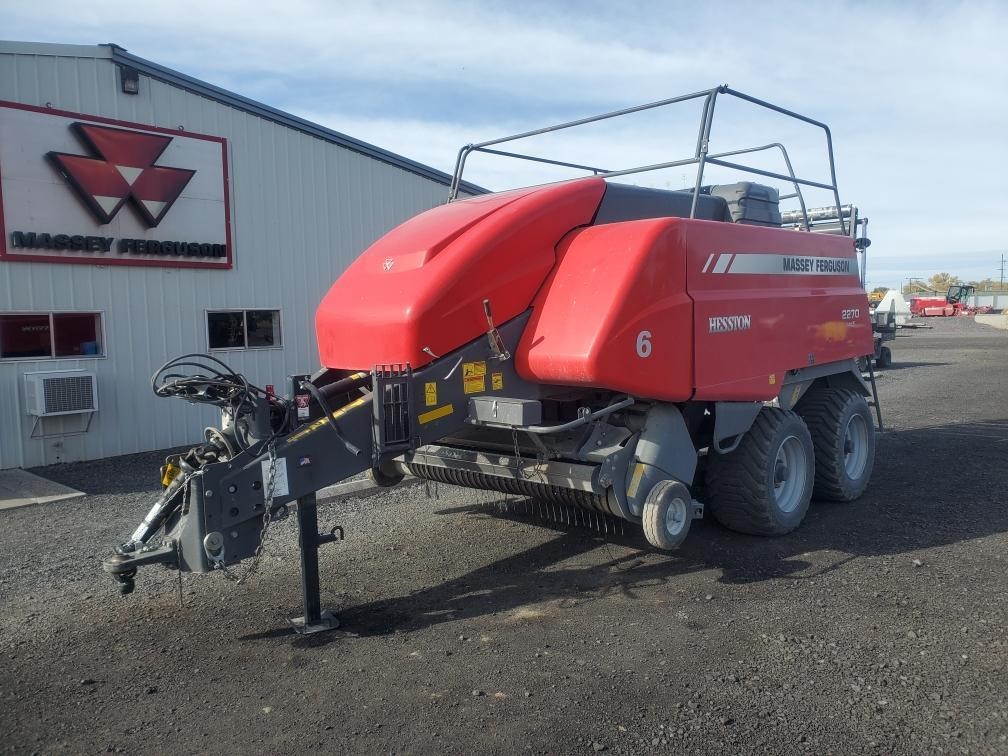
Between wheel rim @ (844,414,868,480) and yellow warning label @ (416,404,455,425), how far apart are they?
4.12m

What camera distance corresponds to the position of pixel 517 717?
3537 millimetres

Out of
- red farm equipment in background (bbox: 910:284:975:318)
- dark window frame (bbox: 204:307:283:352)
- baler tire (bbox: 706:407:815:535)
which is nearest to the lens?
baler tire (bbox: 706:407:815:535)

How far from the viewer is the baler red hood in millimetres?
4613

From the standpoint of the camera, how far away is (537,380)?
4895mm

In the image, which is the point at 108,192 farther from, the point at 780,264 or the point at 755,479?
the point at 755,479

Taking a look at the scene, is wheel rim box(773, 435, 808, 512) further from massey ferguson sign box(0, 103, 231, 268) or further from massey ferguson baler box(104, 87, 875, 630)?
massey ferguson sign box(0, 103, 231, 268)

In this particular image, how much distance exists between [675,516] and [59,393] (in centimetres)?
708

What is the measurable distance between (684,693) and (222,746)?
1960mm

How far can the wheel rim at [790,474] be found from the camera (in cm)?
614

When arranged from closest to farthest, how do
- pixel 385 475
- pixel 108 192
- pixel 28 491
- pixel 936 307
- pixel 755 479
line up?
pixel 755 479 → pixel 385 475 → pixel 28 491 → pixel 108 192 → pixel 936 307

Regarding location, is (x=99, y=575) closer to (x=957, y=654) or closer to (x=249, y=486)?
(x=249, y=486)

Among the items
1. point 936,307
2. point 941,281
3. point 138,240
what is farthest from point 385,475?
point 941,281

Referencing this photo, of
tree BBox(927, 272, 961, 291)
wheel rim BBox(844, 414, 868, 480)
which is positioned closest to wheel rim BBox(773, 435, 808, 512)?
wheel rim BBox(844, 414, 868, 480)

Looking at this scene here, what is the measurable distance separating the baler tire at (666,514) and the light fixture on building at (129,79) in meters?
8.05
